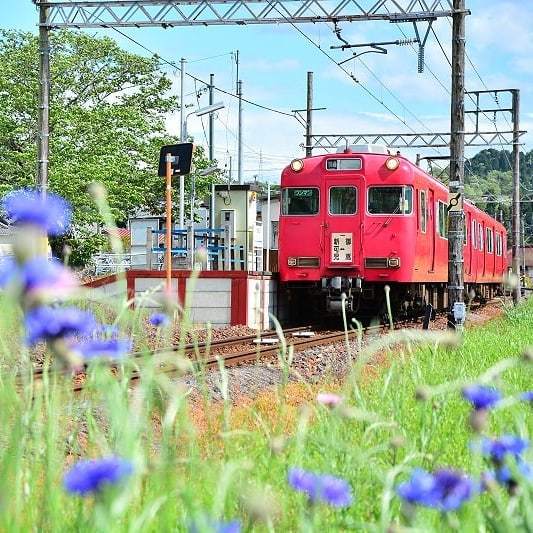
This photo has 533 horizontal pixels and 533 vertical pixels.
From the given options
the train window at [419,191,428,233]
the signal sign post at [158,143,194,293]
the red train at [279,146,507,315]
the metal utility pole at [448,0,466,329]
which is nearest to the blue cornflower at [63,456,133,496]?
the signal sign post at [158,143,194,293]

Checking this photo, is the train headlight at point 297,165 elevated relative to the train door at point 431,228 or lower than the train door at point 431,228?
elevated

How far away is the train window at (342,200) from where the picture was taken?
16.6 meters

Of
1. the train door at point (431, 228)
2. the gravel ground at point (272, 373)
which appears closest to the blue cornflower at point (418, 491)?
the gravel ground at point (272, 373)

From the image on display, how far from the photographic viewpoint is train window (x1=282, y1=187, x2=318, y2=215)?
16812mm

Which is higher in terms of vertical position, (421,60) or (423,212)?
(421,60)

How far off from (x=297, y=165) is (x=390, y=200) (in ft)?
5.55

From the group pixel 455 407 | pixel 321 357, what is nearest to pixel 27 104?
pixel 321 357

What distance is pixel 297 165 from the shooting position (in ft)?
55.3

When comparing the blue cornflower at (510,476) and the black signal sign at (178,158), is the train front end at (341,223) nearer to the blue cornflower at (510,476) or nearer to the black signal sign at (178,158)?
the black signal sign at (178,158)

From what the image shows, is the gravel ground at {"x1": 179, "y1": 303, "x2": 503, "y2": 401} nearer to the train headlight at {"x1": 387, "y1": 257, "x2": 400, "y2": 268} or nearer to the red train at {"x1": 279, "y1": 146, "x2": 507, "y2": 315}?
the train headlight at {"x1": 387, "y1": 257, "x2": 400, "y2": 268}

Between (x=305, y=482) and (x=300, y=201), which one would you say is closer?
(x=305, y=482)

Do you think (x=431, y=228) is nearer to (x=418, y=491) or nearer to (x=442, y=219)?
(x=442, y=219)

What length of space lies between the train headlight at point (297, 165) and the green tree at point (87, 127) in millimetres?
16960

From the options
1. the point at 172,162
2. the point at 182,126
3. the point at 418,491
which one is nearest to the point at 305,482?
the point at 418,491
